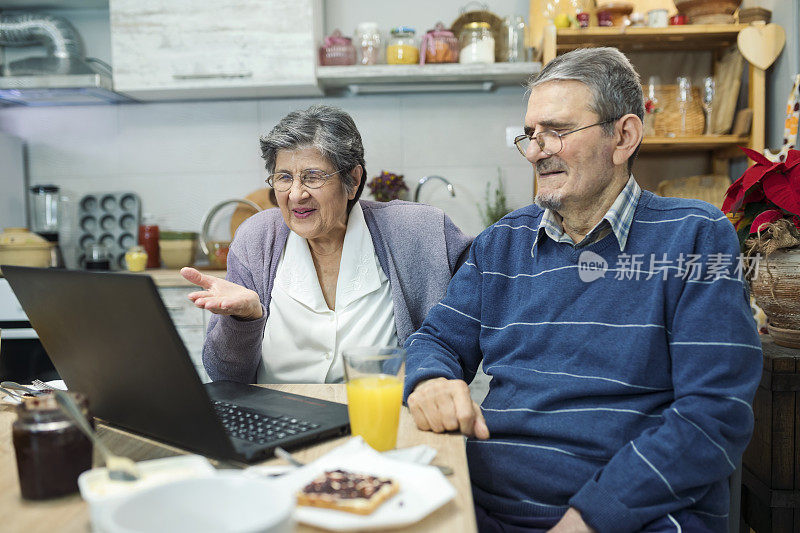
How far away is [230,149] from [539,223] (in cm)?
233

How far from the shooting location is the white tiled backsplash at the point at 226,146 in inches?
125

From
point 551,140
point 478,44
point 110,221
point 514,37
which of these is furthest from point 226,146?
point 551,140

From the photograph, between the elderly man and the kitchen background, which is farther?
the kitchen background

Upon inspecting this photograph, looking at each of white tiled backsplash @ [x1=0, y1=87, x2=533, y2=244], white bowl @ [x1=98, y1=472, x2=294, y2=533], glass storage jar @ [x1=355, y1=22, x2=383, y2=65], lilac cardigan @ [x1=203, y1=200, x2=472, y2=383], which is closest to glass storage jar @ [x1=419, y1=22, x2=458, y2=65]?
glass storage jar @ [x1=355, y1=22, x2=383, y2=65]

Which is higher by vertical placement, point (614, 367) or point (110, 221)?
point (110, 221)

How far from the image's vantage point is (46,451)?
707 millimetres

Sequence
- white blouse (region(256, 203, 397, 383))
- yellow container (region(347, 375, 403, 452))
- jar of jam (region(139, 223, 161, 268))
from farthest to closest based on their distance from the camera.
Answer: jar of jam (region(139, 223, 161, 268))
white blouse (region(256, 203, 397, 383))
yellow container (region(347, 375, 403, 452))

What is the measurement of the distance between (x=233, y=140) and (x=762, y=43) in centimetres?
243

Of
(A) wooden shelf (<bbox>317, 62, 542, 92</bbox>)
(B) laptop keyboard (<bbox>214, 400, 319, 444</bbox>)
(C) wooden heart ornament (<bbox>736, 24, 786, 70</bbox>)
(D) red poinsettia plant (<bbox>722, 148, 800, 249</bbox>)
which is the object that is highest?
(C) wooden heart ornament (<bbox>736, 24, 786, 70</bbox>)

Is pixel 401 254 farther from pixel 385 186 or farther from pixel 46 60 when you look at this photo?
pixel 46 60

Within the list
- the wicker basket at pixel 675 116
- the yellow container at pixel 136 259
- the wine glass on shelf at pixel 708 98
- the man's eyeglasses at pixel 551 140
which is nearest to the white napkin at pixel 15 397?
the man's eyeglasses at pixel 551 140

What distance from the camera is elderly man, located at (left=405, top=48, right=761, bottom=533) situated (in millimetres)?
952

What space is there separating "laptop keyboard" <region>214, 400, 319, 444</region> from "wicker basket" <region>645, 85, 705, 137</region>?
2422 millimetres

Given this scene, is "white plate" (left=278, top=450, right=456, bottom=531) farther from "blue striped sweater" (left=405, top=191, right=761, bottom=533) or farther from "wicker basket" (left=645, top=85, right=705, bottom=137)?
"wicker basket" (left=645, top=85, right=705, bottom=137)
